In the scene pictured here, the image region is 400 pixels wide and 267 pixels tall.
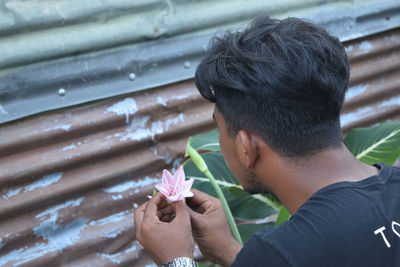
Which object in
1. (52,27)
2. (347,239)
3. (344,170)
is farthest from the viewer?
(52,27)

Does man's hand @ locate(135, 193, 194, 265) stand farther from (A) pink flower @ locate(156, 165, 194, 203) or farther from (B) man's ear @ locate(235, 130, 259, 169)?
(B) man's ear @ locate(235, 130, 259, 169)

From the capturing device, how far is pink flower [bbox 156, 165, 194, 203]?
1278 millimetres

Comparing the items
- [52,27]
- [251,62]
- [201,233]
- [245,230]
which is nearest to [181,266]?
[201,233]

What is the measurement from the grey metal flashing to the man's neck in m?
0.79

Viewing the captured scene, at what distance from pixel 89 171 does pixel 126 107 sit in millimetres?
279

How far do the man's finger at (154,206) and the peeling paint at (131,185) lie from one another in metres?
0.49

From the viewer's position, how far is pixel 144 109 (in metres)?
1.81

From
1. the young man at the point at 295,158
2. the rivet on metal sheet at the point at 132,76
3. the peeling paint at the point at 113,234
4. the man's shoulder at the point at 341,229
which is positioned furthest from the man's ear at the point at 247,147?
the peeling paint at the point at 113,234

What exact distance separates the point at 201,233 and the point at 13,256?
2.40 ft

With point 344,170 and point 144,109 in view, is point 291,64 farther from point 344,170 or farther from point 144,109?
point 144,109

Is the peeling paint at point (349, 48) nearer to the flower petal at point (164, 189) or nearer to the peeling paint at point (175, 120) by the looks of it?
the peeling paint at point (175, 120)

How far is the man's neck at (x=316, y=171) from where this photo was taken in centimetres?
114

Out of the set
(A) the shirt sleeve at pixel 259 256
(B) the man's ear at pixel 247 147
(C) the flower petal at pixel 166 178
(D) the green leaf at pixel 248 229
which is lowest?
(D) the green leaf at pixel 248 229

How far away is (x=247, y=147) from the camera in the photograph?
118 centimetres
